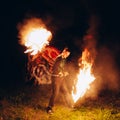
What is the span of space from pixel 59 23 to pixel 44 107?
1069cm

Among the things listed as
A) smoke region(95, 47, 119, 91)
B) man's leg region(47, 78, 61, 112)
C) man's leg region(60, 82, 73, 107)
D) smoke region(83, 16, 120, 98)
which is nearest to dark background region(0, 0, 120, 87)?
smoke region(83, 16, 120, 98)

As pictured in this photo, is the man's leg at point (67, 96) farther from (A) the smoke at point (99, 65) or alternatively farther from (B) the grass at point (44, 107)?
(A) the smoke at point (99, 65)

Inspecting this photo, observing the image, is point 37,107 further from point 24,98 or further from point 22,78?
point 22,78

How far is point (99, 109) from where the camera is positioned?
1263cm

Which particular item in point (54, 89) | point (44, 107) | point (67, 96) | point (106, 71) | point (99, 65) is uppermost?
point (99, 65)

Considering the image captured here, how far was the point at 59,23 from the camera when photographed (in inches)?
892

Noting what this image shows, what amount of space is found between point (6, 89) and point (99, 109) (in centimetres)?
451

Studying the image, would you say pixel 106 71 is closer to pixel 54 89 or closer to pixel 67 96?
pixel 67 96

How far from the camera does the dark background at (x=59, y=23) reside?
20219 mm

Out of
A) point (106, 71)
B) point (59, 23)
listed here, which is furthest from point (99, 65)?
point (59, 23)

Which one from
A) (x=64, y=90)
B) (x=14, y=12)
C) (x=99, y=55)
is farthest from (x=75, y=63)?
(x=14, y=12)

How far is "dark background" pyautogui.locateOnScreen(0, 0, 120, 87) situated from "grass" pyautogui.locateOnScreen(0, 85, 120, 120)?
385 centimetres

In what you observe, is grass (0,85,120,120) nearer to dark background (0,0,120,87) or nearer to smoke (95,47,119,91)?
smoke (95,47,119,91)

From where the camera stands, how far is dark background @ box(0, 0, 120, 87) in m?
20.2
